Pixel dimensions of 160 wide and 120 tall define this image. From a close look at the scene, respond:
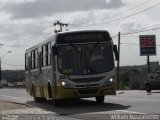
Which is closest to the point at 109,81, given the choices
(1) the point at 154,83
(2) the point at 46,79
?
(2) the point at 46,79

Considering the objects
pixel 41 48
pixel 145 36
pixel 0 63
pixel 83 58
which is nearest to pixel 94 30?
pixel 83 58

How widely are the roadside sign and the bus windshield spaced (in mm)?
47008

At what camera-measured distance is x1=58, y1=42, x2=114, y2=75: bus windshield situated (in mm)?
23359

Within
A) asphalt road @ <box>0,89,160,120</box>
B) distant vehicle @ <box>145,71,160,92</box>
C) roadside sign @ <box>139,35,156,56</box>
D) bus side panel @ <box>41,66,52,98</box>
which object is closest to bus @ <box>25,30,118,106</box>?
asphalt road @ <box>0,89,160,120</box>

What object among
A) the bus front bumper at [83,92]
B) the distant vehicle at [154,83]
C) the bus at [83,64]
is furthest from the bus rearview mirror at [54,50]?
the distant vehicle at [154,83]

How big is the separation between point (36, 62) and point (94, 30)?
267 inches

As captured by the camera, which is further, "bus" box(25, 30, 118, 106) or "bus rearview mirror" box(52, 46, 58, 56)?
"bus rearview mirror" box(52, 46, 58, 56)

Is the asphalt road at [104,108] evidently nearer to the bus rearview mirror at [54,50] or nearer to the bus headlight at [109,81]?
the bus headlight at [109,81]

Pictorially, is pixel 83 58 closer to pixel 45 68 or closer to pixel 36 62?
pixel 45 68

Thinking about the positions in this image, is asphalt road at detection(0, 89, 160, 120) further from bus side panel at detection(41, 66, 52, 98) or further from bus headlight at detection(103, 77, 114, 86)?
bus headlight at detection(103, 77, 114, 86)

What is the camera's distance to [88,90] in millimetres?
23344

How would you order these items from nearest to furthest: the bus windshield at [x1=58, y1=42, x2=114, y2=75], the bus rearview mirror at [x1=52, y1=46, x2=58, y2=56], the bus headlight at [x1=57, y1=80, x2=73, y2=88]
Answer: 1. the bus headlight at [x1=57, y1=80, x2=73, y2=88]
2. the bus windshield at [x1=58, y1=42, x2=114, y2=75]
3. the bus rearview mirror at [x1=52, y1=46, x2=58, y2=56]

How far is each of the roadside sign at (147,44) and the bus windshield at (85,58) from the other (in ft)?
154

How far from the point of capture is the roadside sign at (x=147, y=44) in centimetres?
7025
